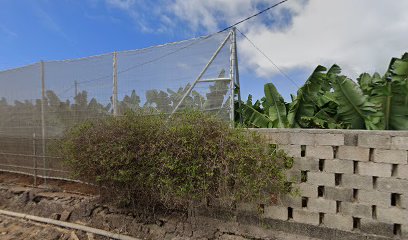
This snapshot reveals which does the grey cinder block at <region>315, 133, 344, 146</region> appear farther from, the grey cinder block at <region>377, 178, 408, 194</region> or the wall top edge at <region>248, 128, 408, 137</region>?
the grey cinder block at <region>377, 178, 408, 194</region>

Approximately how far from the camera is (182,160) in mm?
3492

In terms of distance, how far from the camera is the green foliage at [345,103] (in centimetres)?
341

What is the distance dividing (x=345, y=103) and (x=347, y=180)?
3.29 ft

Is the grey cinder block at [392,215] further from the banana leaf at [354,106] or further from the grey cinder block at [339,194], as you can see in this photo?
the banana leaf at [354,106]

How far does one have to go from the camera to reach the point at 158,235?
404 centimetres

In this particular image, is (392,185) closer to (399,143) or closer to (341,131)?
(399,143)

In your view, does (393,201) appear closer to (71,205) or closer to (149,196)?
(149,196)

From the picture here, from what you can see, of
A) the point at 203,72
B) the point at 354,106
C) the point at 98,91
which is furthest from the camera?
the point at 98,91

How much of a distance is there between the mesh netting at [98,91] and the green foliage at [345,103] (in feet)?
2.71

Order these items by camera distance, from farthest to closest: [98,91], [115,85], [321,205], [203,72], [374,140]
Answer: [98,91]
[115,85]
[203,72]
[321,205]
[374,140]

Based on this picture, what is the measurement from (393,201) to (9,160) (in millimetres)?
7723

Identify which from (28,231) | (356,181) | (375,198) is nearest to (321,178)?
(356,181)

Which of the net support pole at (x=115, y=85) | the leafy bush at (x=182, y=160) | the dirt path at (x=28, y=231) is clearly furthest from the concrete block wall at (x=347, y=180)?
the dirt path at (x=28, y=231)

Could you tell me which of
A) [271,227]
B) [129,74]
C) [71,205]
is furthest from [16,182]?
[271,227]
